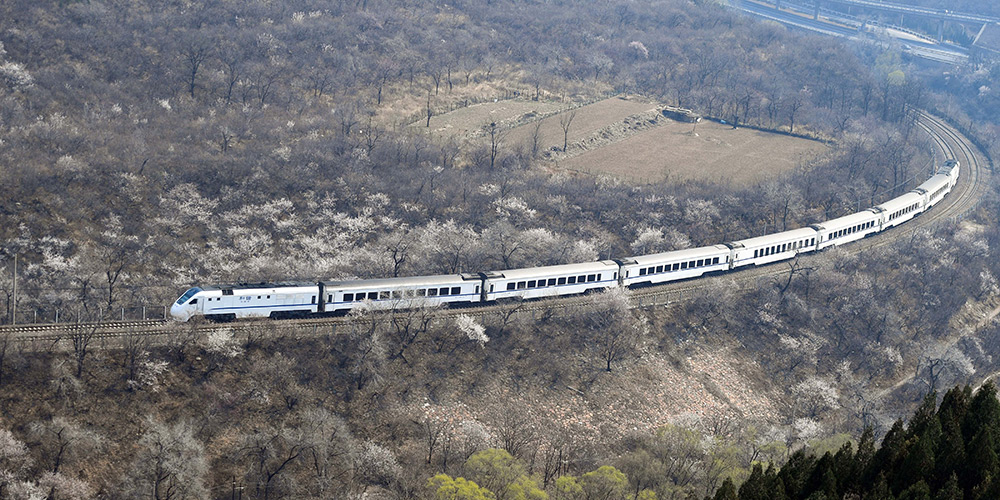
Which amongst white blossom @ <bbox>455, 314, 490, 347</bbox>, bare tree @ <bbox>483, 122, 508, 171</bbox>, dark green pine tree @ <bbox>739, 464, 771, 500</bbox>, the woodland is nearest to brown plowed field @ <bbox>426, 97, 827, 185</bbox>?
bare tree @ <bbox>483, 122, 508, 171</bbox>

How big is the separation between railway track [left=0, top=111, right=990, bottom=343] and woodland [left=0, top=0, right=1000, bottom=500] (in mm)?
635

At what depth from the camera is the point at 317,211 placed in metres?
80.1

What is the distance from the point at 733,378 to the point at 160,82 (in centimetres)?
6272

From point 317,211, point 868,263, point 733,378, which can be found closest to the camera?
point 733,378

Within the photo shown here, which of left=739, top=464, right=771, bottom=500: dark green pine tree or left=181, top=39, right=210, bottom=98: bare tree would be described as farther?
left=181, top=39, right=210, bottom=98: bare tree

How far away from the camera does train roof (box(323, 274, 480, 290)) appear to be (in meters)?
64.1

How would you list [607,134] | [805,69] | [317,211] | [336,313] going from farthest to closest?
[805,69], [607,134], [317,211], [336,313]

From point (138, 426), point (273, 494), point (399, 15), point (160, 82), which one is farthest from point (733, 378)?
point (399, 15)

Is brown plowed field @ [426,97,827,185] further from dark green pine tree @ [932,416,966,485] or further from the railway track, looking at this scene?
dark green pine tree @ [932,416,966,485]

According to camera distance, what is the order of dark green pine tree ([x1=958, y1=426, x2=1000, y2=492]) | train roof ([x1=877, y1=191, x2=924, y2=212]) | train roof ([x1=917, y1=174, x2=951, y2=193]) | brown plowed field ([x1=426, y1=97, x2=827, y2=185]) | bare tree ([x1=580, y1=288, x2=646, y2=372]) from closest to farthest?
dark green pine tree ([x1=958, y1=426, x2=1000, y2=492]), bare tree ([x1=580, y1=288, x2=646, y2=372]), train roof ([x1=877, y1=191, x2=924, y2=212]), brown plowed field ([x1=426, y1=97, x2=827, y2=185]), train roof ([x1=917, y1=174, x2=951, y2=193])

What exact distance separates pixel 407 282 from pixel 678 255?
973 inches

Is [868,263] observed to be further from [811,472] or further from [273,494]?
[273,494]

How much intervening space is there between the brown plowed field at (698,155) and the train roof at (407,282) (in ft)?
119

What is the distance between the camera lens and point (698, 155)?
111250mm
